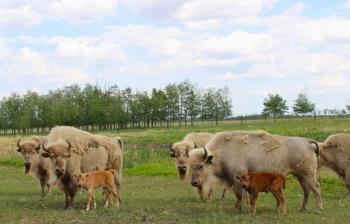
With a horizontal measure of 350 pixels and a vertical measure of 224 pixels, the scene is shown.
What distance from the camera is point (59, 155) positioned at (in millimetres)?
14336

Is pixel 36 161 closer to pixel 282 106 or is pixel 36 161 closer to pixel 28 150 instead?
pixel 28 150

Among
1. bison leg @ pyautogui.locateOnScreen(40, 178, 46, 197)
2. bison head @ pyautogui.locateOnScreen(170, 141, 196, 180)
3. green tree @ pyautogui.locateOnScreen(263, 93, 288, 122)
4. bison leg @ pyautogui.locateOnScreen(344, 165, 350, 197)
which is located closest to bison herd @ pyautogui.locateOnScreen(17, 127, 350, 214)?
bison head @ pyautogui.locateOnScreen(170, 141, 196, 180)

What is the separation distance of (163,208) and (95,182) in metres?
2.14

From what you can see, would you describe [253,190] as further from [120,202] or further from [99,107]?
[99,107]

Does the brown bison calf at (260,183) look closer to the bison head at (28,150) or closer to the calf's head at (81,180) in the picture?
the calf's head at (81,180)

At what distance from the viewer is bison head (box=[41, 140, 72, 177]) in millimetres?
14258

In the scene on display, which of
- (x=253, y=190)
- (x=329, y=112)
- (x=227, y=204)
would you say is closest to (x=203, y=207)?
A: (x=227, y=204)

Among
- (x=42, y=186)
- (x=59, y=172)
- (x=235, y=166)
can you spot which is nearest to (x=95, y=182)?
(x=59, y=172)

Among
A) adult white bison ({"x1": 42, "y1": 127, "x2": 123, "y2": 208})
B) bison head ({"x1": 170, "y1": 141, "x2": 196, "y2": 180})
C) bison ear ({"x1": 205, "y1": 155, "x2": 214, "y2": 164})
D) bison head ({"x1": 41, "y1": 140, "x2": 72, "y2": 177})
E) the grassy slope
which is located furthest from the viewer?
bison head ({"x1": 170, "y1": 141, "x2": 196, "y2": 180})

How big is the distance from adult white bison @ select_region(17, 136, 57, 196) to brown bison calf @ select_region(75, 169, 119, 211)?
291 cm

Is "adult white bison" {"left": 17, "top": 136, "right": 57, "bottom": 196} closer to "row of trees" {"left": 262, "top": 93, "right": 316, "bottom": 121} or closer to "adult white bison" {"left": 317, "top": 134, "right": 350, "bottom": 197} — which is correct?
"adult white bison" {"left": 317, "top": 134, "right": 350, "bottom": 197}

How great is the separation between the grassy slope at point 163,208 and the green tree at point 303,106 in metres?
67.5

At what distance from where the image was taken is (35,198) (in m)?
17.5

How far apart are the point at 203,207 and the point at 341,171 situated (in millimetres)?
6417
